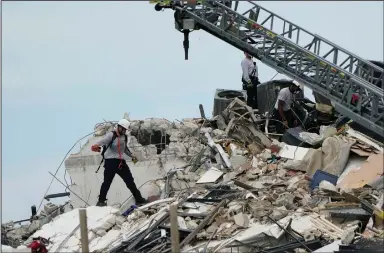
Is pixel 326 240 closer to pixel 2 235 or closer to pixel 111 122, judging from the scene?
pixel 2 235

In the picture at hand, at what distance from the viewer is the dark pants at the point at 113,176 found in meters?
20.2

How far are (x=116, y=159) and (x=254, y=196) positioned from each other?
310 cm

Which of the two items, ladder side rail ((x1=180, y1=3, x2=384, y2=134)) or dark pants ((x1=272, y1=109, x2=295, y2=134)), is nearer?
ladder side rail ((x1=180, y1=3, x2=384, y2=134))

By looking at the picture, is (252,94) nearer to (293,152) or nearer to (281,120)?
Answer: (281,120)

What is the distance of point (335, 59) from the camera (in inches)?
863

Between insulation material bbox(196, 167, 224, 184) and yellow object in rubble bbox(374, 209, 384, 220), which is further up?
yellow object in rubble bbox(374, 209, 384, 220)

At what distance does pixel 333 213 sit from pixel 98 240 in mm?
4325

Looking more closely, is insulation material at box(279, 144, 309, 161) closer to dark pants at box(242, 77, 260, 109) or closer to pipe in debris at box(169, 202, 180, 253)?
dark pants at box(242, 77, 260, 109)

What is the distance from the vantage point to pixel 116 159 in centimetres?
2017

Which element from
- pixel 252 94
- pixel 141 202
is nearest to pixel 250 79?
pixel 252 94

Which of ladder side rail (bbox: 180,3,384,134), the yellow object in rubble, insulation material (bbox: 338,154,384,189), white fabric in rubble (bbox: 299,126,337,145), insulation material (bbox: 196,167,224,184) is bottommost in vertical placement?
insulation material (bbox: 196,167,224,184)

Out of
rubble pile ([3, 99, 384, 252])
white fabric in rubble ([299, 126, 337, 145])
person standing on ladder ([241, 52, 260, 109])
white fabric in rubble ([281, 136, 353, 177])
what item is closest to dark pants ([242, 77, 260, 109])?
person standing on ladder ([241, 52, 260, 109])

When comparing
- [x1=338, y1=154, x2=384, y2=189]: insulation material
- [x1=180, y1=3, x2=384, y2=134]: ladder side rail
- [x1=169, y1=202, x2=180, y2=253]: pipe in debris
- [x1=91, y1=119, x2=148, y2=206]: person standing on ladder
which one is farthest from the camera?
[x1=180, y1=3, x2=384, y2=134]: ladder side rail

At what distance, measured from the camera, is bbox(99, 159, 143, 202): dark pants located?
2019 cm
